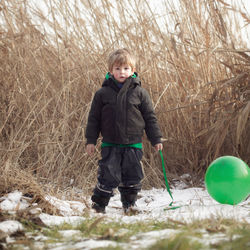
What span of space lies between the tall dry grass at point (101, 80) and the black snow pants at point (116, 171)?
61 centimetres

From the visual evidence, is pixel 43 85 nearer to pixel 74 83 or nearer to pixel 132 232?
pixel 74 83

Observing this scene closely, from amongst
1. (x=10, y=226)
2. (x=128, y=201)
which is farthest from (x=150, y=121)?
(x=10, y=226)

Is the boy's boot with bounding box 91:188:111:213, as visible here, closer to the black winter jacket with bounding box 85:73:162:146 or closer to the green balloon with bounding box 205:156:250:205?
the black winter jacket with bounding box 85:73:162:146

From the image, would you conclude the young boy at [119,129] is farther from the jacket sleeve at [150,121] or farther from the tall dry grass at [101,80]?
the tall dry grass at [101,80]

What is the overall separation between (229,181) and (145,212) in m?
0.63

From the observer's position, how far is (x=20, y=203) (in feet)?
8.78

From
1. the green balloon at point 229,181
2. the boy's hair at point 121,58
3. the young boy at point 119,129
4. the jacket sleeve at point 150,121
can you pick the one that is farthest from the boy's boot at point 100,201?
the boy's hair at point 121,58

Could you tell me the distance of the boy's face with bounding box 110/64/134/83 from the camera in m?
3.16

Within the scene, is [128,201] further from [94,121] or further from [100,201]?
[94,121]

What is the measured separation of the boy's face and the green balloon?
0.91 meters

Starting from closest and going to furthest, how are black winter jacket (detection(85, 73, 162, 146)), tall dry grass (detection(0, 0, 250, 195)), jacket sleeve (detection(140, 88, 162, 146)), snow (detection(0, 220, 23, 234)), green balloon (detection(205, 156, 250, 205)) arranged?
snow (detection(0, 220, 23, 234))
green balloon (detection(205, 156, 250, 205))
black winter jacket (detection(85, 73, 162, 146))
jacket sleeve (detection(140, 88, 162, 146))
tall dry grass (detection(0, 0, 250, 195))

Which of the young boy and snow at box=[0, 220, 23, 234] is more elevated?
the young boy

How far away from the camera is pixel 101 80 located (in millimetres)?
4102

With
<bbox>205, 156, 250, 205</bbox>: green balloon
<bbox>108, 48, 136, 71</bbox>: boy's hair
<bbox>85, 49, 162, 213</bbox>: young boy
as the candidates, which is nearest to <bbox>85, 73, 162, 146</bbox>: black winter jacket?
<bbox>85, 49, 162, 213</bbox>: young boy
